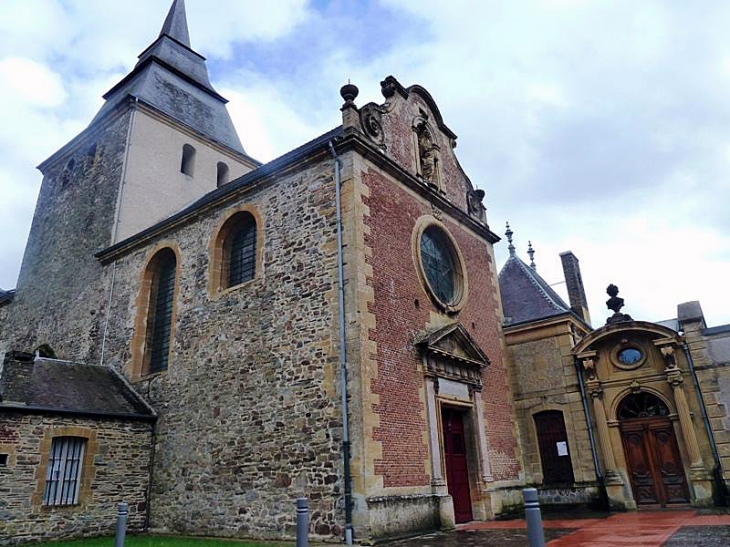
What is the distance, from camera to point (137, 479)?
12664 millimetres

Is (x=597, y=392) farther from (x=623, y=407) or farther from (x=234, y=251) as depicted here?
(x=234, y=251)

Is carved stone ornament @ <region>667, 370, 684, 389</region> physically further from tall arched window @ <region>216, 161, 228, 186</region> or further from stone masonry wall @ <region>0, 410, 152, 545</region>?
tall arched window @ <region>216, 161, 228, 186</region>

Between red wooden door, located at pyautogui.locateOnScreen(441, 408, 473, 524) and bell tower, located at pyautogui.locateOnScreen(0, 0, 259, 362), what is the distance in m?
10.4

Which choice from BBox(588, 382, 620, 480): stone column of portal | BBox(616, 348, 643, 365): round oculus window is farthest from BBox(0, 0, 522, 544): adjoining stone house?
BBox(616, 348, 643, 365): round oculus window

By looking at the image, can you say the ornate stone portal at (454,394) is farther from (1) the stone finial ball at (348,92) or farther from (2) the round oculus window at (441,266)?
(1) the stone finial ball at (348,92)

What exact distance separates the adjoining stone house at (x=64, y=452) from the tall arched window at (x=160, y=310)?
4.17ft

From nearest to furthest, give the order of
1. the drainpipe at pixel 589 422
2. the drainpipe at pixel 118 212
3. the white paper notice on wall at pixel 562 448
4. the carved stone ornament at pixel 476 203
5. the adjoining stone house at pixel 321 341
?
the adjoining stone house at pixel 321 341, the drainpipe at pixel 589 422, the white paper notice on wall at pixel 562 448, the drainpipe at pixel 118 212, the carved stone ornament at pixel 476 203

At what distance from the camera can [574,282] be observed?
17.3m

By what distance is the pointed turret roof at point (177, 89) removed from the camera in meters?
21.5

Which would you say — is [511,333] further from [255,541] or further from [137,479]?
[137,479]

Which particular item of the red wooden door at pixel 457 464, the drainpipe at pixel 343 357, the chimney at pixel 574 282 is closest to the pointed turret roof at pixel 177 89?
the drainpipe at pixel 343 357

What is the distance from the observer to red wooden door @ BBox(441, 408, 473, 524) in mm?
11552

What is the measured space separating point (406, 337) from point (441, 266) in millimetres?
3492

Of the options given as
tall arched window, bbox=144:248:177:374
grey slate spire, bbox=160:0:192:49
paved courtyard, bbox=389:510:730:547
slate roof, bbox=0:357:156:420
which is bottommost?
paved courtyard, bbox=389:510:730:547
